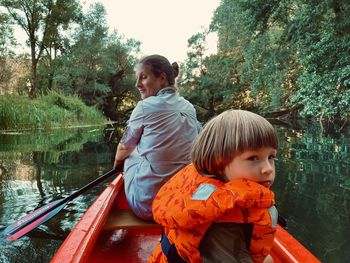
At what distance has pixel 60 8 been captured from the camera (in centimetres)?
2095

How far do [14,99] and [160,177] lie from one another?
10662 mm

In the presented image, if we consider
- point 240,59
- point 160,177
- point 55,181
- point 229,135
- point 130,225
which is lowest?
point 55,181

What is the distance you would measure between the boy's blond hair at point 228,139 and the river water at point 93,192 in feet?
5.89

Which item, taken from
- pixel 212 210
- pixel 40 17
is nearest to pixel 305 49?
pixel 212 210

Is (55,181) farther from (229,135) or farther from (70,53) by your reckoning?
(70,53)

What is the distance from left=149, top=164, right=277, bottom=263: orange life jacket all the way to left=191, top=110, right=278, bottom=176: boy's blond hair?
4 centimetres

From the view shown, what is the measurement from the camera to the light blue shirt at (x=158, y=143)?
177cm

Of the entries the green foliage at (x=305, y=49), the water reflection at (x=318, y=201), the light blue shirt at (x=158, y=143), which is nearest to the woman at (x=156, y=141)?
the light blue shirt at (x=158, y=143)

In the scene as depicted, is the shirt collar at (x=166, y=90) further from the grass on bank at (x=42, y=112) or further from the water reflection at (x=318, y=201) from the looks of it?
the grass on bank at (x=42, y=112)

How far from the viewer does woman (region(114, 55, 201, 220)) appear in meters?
1.77

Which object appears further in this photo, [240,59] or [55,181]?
[240,59]

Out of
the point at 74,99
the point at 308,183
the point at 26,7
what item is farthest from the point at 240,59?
the point at 308,183

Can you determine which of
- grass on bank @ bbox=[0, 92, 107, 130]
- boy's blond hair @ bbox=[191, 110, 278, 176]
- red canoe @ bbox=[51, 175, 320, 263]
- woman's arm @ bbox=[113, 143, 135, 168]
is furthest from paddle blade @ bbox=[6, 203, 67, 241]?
grass on bank @ bbox=[0, 92, 107, 130]

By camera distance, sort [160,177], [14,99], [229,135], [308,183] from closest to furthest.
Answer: [229,135], [160,177], [308,183], [14,99]
